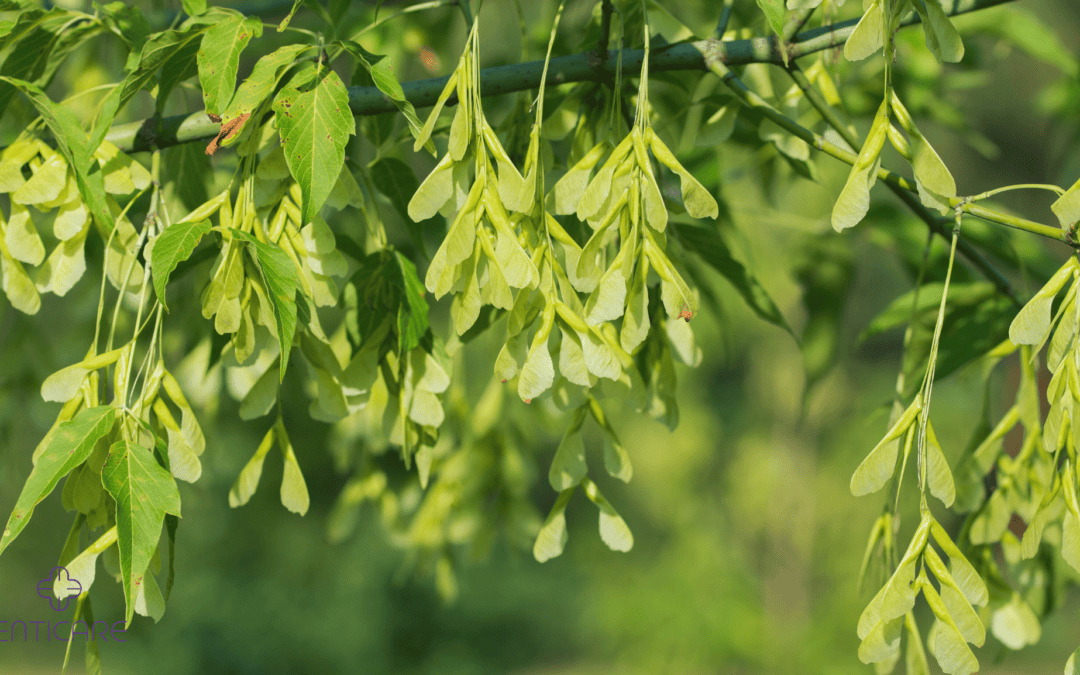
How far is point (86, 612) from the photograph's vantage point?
1.74 ft

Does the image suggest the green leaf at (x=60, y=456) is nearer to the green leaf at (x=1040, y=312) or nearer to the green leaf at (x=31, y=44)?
the green leaf at (x=31, y=44)

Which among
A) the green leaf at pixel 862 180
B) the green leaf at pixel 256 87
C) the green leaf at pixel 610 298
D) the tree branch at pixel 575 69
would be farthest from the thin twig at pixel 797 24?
the green leaf at pixel 256 87

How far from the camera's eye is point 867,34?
1.41 feet

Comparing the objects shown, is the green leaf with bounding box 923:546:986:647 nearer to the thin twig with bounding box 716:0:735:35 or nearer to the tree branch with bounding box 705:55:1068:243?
the tree branch with bounding box 705:55:1068:243

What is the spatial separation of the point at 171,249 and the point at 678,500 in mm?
3068

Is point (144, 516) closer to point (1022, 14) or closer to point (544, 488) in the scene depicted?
point (1022, 14)

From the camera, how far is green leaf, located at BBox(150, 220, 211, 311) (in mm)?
417

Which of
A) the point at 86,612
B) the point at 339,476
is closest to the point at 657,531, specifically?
the point at 339,476

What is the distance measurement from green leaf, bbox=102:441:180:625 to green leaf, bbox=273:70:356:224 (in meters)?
0.17

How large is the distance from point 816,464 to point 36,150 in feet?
9.56

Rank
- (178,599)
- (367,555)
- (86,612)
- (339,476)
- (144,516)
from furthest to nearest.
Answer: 1. (339,476)
2. (367,555)
3. (178,599)
4. (86,612)
5. (144,516)

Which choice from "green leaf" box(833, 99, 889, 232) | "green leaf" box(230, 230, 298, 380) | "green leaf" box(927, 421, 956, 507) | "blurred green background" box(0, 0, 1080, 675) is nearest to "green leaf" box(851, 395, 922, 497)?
"green leaf" box(927, 421, 956, 507)

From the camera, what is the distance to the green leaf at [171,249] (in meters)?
0.42

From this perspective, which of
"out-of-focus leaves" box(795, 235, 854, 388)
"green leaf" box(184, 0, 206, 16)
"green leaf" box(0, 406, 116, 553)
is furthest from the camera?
"out-of-focus leaves" box(795, 235, 854, 388)
